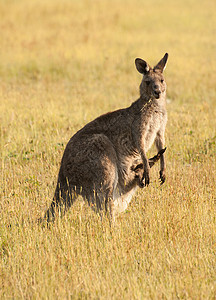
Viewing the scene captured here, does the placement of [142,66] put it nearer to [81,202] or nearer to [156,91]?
[156,91]

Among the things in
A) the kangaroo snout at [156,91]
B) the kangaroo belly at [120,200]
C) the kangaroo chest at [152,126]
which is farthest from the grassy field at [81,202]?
the kangaroo snout at [156,91]

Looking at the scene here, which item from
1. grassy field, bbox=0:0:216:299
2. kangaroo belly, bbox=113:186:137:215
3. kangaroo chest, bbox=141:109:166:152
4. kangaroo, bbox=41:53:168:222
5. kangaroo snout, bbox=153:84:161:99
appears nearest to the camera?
grassy field, bbox=0:0:216:299

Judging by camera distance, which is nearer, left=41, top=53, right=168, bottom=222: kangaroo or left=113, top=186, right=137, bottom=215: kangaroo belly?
left=41, top=53, right=168, bottom=222: kangaroo

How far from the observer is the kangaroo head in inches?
214

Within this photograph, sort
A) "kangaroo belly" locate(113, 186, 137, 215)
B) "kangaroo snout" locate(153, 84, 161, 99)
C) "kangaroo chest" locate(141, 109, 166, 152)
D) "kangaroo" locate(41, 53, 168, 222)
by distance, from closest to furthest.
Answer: "kangaroo" locate(41, 53, 168, 222), "kangaroo belly" locate(113, 186, 137, 215), "kangaroo snout" locate(153, 84, 161, 99), "kangaroo chest" locate(141, 109, 166, 152)

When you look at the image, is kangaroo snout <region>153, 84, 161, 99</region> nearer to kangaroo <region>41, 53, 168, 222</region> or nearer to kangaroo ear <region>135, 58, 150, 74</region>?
kangaroo <region>41, 53, 168, 222</region>

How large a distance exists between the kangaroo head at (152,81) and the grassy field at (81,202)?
124cm

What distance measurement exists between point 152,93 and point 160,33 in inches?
642

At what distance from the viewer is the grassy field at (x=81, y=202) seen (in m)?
3.92

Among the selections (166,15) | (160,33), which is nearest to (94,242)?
(160,33)

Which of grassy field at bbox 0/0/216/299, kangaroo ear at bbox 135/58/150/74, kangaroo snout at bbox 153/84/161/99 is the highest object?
kangaroo ear at bbox 135/58/150/74

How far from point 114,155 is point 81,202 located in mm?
710

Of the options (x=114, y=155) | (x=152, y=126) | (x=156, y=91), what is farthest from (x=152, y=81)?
(x=114, y=155)

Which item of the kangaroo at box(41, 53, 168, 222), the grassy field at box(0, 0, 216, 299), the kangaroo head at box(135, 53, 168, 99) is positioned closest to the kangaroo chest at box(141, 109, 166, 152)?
the kangaroo at box(41, 53, 168, 222)
